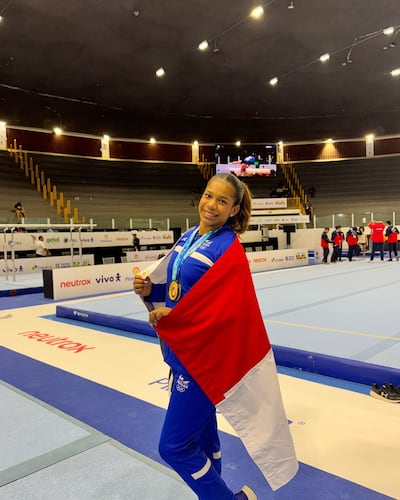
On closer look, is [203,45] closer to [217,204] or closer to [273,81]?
[273,81]

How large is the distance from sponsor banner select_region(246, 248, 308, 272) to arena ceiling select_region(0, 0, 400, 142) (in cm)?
656

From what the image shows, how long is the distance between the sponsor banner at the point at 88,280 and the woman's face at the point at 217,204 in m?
6.24

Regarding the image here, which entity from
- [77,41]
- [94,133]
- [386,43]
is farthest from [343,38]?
[94,133]

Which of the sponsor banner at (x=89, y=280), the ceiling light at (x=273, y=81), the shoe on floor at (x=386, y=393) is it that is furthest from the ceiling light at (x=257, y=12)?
the shoe on floor at (x=386, y=393)

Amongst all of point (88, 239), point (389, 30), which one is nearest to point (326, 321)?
point (88, 239)

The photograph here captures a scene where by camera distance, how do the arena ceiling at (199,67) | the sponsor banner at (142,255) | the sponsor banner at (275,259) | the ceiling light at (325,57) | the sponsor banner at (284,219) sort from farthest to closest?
the sponsor banner at (284,219)
the ceiling light at (325,57)
the sponsor banner at (142,255)
the sponsor banner at (275,259)
the arena ceiling at (199,67)

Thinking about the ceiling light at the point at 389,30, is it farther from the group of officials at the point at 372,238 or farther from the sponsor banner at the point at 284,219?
the sponsor banner at the point at 284,219

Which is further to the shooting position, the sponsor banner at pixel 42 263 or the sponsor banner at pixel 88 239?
the sponsor banner at pixel 88 239

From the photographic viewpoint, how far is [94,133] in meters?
22.5

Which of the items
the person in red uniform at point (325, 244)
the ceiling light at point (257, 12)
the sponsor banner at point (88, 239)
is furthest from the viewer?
the person in red uniform at point (325, 244)

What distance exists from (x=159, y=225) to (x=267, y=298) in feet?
32.4

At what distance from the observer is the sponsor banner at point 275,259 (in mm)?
13008

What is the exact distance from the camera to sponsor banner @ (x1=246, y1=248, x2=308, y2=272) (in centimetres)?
1301

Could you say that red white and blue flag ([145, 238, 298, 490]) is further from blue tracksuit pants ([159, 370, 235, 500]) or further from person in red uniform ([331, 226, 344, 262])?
person in red uniform ([331, 226, 344, 262])
